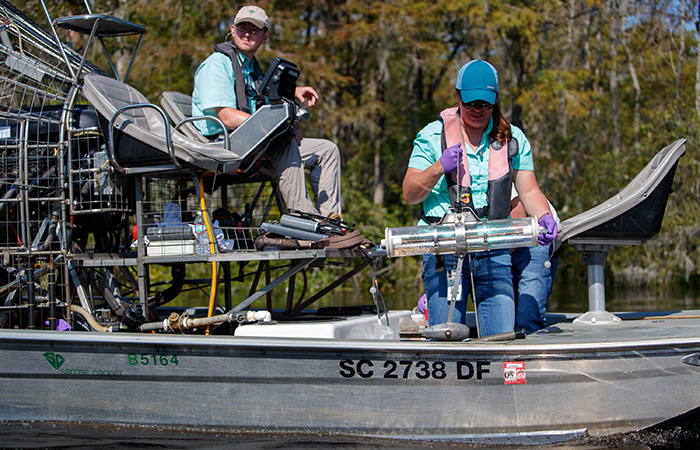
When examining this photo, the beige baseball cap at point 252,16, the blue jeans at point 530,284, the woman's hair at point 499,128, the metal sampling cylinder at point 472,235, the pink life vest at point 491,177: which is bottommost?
the blue jeans at point 530,284

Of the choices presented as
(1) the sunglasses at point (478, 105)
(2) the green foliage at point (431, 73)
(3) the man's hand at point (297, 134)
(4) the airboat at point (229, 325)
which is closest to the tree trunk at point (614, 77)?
(2) the green foliage at point (431, 73)

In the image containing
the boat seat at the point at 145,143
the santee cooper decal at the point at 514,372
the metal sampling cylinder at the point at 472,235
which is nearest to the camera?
the metal sampling cylinder at the point at 472,235

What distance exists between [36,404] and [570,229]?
13.3 feet

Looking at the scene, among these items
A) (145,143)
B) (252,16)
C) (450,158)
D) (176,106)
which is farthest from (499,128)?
(176,106)

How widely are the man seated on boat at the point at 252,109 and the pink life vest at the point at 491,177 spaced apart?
1503mm

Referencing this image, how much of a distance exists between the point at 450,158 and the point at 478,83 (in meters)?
0.49

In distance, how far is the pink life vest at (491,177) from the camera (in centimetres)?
448

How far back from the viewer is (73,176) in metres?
6.07

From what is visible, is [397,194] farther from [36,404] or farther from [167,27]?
[36,404]

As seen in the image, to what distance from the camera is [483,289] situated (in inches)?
184

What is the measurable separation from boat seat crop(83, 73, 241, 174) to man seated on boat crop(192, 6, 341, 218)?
0.36m

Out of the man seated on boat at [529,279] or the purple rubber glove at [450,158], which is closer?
the purple rubber glove at [450,158]

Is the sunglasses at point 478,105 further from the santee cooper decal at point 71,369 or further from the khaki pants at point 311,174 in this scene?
the santee cooper decal at point 71,369

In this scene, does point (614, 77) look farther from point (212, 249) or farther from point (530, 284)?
point (212, 249)
